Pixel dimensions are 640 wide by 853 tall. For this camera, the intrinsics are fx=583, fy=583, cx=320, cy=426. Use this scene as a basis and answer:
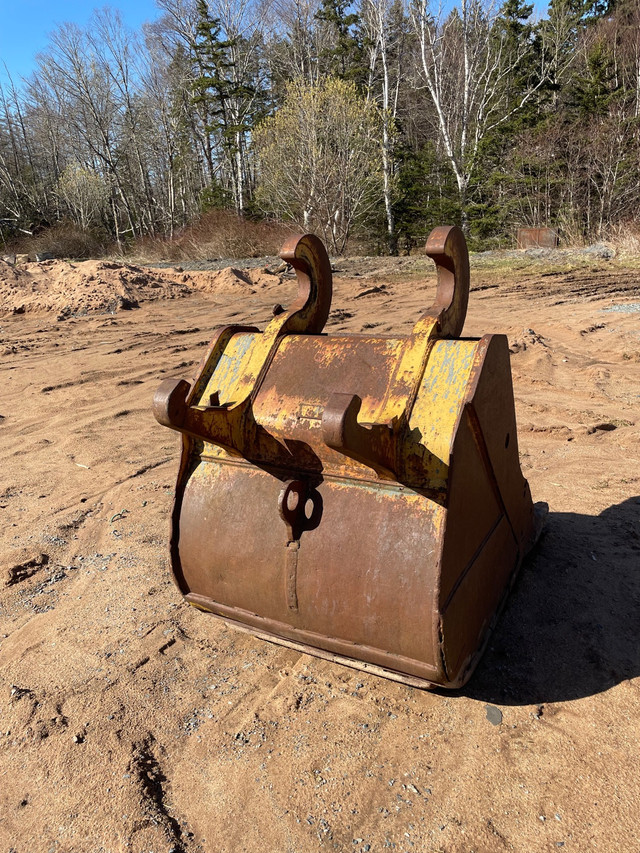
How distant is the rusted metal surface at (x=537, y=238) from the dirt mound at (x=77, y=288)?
12.0m

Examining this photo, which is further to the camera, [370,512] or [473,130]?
[473,130]

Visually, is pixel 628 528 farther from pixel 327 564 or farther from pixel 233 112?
pixel 233 112

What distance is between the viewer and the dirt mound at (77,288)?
1181 centimetres

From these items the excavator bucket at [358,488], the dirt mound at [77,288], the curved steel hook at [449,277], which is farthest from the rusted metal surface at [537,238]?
the excavator bucket at [358,488]

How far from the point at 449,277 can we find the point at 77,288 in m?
11.7

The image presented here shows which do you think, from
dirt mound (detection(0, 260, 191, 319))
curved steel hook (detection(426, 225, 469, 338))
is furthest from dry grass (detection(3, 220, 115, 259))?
curved steel hook (detection(426, 225, 469, 338))

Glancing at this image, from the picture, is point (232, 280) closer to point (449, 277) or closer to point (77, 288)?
point (77, 288)

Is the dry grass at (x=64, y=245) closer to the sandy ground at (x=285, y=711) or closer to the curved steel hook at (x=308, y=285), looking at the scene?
the sandy ground at (x=285, y=711)

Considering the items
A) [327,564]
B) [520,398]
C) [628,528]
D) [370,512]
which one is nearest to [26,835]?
[327,564]

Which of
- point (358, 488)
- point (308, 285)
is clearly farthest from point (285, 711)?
point (308, 285)

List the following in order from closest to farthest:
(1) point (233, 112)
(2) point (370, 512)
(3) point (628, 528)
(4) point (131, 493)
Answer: (2) point (370, 512), (3) point (628, 528), (4) point (131, 493), (1) point (233, 112)

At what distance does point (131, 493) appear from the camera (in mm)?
4023

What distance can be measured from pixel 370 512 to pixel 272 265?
14.5 metres

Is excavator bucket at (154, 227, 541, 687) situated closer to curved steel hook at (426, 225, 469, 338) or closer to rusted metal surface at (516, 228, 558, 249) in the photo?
curved steel hook at (426, 225, 469, 338)
